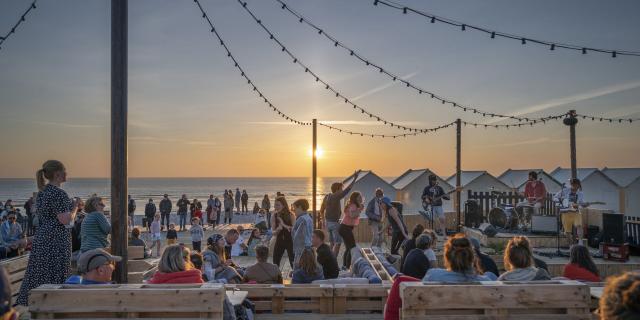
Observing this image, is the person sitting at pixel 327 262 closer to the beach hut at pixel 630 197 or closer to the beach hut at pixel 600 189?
the beach hut at pixel 600 189

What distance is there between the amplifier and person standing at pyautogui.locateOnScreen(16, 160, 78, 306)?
12.5 metres

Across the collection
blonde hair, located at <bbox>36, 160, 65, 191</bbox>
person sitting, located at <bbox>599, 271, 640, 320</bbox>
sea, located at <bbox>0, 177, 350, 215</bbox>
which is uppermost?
blonde hair, located at <bbox>36, 160, 65, 191</bbox>

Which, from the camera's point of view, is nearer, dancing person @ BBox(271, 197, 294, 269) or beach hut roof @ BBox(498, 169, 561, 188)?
dancing person @ BBox(271, 197, 294, 269)

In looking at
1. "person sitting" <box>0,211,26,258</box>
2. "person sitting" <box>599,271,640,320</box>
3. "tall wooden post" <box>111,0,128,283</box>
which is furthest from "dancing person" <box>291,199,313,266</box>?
"person sitting" <box>599,271,640,320</box>

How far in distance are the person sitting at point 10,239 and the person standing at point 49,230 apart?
18.2ft

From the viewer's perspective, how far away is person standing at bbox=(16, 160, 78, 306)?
16.7ft

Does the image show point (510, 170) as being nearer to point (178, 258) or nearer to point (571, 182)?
point (571, 182)

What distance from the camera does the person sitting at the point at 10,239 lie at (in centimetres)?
984

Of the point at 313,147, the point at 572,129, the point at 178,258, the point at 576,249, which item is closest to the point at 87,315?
the point at 178,258

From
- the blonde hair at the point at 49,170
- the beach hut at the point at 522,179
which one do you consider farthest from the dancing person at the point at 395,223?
the beach hut at the point at 522,179

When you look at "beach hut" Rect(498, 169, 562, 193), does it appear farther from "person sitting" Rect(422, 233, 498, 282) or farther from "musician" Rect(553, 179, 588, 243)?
"person sitting" Rect(422, 233, 498, 282)

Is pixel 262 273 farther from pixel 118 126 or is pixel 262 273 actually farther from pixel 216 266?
pixel 118 126

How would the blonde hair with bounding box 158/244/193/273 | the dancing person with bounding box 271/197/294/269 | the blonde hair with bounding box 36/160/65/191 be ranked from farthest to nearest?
the dancing person with bounding box 271/197/294/269, the blonde hair with bounding box 36/160/65/191, the blonde hair with bounding box 158/244/193/273

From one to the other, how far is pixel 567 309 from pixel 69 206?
5053 mm
